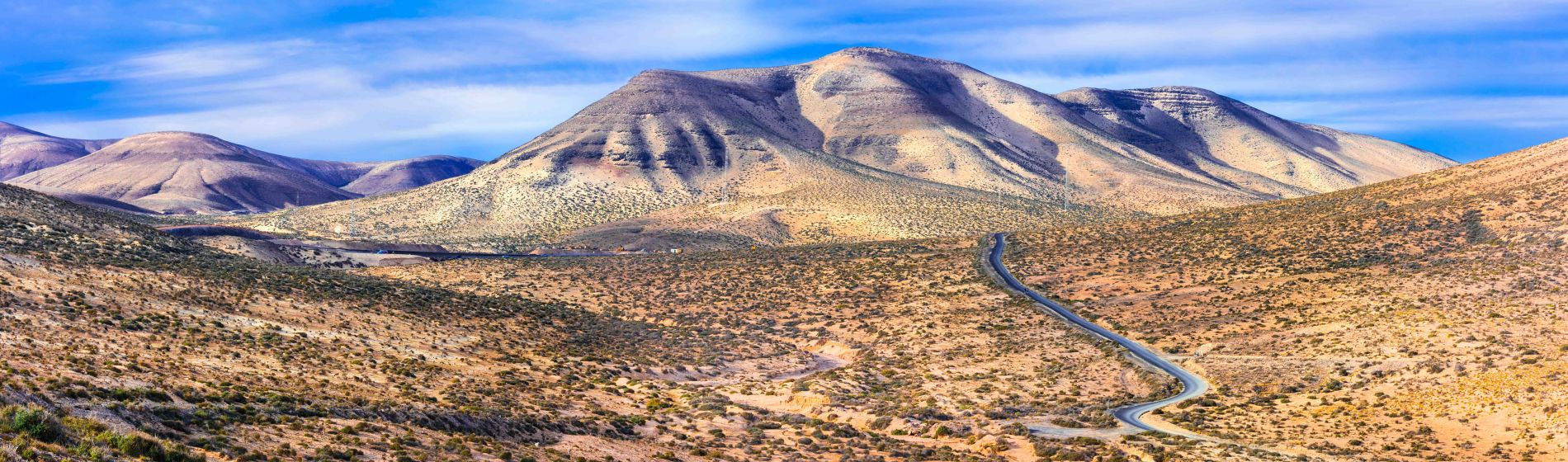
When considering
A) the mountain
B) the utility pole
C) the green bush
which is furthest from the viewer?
the utility pole

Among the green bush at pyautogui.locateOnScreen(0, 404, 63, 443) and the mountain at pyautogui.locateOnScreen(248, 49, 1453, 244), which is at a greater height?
the mountain at pyautogui.locateOnScreen(248, 49, 1453, 244)

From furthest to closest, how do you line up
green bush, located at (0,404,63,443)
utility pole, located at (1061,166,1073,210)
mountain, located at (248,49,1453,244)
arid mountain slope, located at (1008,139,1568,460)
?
utility pole, located at (1061,166,1073,210) → mountain, located at (248,49,1453,244) → arid mountain slope, located at (1008,139,1568,460) → green bush, located at (0,404,63,443)

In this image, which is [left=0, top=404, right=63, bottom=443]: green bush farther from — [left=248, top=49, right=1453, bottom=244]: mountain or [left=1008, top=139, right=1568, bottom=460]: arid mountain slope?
[left=248, top=49, right=1453, bottom=244]: mountain

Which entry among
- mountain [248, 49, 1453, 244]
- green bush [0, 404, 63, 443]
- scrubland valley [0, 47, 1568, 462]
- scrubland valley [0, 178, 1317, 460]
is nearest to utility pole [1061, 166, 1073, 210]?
mountain [248, 49, 1453, 244]

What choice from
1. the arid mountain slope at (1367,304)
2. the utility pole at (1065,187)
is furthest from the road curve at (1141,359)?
the utility pole at (1065,187)

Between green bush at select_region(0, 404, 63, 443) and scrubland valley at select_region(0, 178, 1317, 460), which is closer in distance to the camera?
green bush at select_region(0, 404, 63, 443)

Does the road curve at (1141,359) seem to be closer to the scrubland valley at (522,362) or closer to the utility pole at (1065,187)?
the scrubland valley at (522,362)

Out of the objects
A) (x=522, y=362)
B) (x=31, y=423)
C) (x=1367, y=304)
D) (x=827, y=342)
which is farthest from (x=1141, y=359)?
(x=31, y=423)
